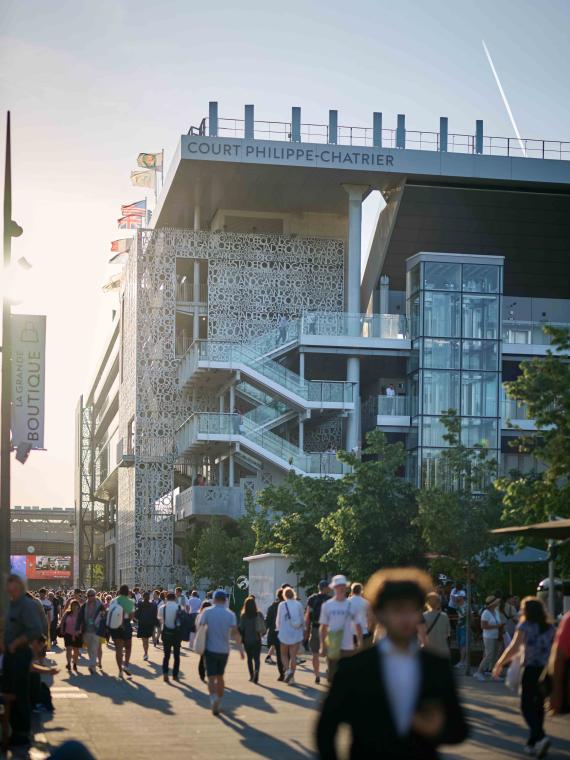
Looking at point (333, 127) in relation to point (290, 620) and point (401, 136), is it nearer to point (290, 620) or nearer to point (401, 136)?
point (401, 136)

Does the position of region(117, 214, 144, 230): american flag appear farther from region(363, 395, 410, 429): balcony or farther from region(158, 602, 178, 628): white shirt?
region(158, 602, 178, 628): white shirt

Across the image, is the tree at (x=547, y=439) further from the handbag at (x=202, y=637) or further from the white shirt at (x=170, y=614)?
the handbag at (x=202, y=637)

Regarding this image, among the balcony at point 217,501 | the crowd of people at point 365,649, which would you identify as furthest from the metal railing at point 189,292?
the crowd of people at point 365,649

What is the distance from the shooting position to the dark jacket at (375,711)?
572cm

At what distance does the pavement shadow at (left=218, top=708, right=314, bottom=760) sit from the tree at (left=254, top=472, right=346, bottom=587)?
20651mm

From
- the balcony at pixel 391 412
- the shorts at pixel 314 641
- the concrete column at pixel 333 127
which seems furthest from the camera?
the concrete column at pixel 333 127

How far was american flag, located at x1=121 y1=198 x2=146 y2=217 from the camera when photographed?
310ft

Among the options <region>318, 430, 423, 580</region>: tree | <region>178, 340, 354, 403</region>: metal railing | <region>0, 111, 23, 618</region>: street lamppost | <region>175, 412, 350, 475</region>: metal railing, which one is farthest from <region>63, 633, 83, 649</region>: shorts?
<region>178, 340, 354, 403</region>: metal railing

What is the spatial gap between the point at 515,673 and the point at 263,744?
134 inches

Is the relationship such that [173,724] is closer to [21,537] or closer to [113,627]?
[113,627]

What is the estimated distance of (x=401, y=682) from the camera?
228 inches

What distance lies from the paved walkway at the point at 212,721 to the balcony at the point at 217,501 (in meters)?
34.9

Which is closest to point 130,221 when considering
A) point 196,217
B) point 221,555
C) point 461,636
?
point 196,217

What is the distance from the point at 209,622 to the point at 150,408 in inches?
2047
